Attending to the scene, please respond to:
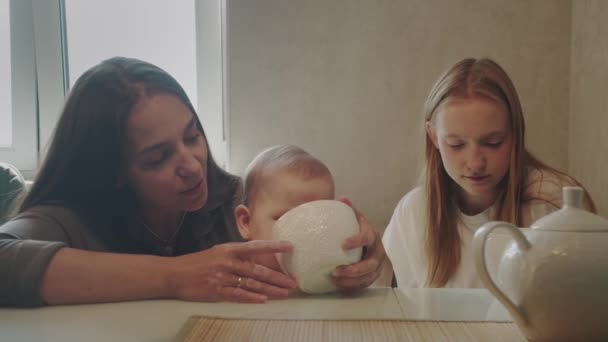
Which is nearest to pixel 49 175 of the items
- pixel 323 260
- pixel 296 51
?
pixel 323 260

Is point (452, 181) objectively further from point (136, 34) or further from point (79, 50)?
point (79, 50)

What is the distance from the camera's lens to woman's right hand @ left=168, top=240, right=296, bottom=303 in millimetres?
753

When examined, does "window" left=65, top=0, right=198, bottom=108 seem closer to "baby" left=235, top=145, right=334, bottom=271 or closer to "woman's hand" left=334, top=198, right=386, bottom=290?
"baby" left=235, top=145, right=334, bottom=271

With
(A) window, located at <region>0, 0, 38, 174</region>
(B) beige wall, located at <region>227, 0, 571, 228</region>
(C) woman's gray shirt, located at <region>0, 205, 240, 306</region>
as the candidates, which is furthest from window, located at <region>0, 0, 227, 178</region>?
(C) woman's gray shirt, located at <region>0, 205, 240, 306</region>

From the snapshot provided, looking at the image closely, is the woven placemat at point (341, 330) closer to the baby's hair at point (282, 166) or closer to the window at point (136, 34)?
the baby's hair at point (282, 166)

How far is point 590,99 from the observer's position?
6.12ft

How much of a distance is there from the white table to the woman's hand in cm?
2

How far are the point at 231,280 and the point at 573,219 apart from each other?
44 cm

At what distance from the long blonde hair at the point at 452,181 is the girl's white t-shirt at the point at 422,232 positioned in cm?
2

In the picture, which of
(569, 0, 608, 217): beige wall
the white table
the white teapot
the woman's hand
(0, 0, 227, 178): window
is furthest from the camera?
(0, 0, 227, 178): window

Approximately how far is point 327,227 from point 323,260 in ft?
0.16

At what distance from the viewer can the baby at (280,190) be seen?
35.5 inches

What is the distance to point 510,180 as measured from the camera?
52.4 inches

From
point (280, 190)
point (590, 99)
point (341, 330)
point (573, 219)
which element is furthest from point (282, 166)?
point (590, 99)
